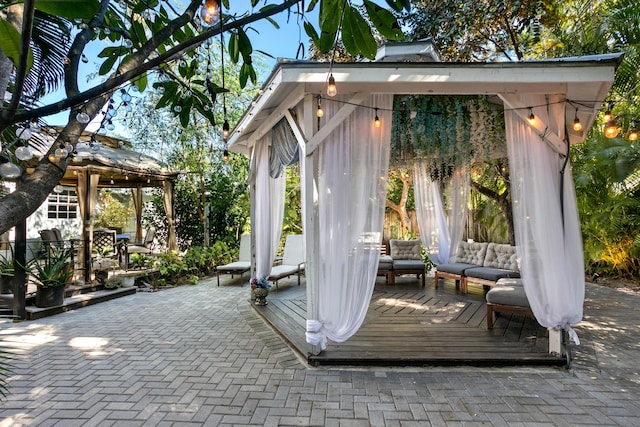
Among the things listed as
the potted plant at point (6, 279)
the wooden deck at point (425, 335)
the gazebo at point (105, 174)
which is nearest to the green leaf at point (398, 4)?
the wooden deck at point (425, 335)

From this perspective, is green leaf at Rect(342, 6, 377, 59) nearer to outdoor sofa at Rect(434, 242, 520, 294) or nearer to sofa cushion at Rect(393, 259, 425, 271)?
outdoor sofa at Rect(434, 242, 520, 294)

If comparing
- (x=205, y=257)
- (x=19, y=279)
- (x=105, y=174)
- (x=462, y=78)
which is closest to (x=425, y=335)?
(x=462, y=78)

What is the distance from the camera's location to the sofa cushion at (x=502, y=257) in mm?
5584

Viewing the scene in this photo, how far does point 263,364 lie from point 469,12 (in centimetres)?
710

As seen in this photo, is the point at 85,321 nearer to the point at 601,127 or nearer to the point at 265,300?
the point at 265,300

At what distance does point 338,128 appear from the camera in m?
3.34

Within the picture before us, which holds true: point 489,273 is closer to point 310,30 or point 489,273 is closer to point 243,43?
point 310,30

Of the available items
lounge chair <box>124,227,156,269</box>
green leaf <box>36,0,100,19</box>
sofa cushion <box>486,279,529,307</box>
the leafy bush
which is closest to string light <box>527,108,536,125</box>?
sofa cushion <box>486,279,529,307</box>

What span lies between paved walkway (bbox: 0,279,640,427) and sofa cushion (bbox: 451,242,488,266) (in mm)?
2228

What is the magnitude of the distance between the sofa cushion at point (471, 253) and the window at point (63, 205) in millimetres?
11695

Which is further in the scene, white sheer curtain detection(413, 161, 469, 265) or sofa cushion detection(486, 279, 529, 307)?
white sheer curtain detection(413, 161, 469, 265)

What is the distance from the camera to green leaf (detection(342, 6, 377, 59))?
1.13 meters

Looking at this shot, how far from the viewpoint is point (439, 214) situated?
23.5 feet

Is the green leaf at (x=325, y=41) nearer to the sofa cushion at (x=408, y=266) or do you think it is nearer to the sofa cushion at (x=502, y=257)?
the sofa cushion at (x=502, y=257)
